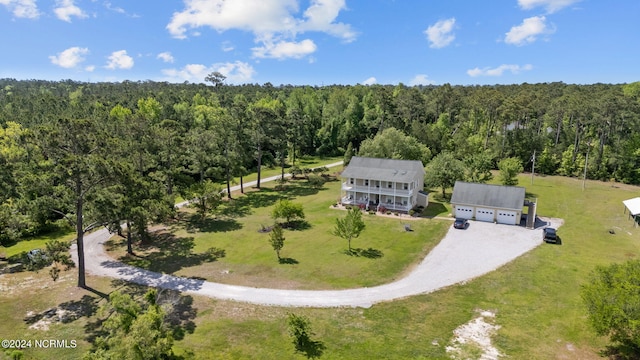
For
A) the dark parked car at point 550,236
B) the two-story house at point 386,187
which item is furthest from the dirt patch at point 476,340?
the two-story house at point 386,187

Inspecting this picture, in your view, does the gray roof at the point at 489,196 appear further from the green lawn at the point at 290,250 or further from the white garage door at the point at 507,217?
the green lawn at the point at 290,250

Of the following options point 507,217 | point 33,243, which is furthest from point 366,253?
point 33,243

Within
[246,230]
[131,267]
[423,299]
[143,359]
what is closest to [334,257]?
[423,299]

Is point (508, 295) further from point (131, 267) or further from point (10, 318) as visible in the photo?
point (10, 318)

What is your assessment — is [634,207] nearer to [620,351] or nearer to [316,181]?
[620,351]

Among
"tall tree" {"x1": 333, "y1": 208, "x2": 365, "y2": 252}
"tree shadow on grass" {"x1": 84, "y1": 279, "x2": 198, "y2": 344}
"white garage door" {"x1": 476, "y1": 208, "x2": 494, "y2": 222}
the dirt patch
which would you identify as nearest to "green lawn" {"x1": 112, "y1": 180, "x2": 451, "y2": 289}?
"tall tree" {"x1": 333, "y1": 208, "x2": 365, "y2": 252}

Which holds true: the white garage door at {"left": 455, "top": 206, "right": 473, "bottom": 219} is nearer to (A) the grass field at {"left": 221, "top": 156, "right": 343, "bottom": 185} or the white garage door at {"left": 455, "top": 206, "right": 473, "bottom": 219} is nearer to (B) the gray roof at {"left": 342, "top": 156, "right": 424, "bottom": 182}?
(B) the gray roof at {"left": 342, "top": 156, "right": 424, "bottom": 182}
